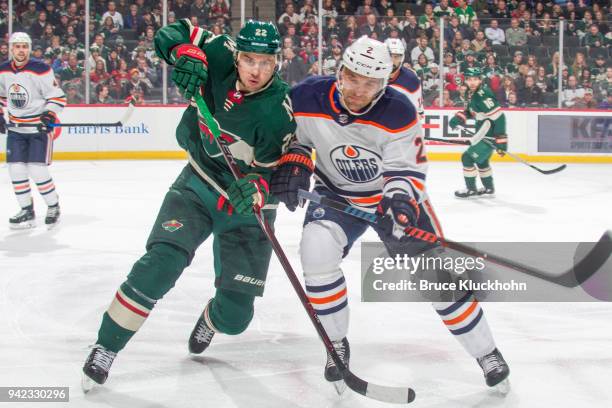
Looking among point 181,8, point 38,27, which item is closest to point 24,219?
point 38,27

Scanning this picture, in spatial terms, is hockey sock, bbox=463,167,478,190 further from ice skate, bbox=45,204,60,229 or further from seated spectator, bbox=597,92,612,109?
ice skate, bbox=45,204,60,229

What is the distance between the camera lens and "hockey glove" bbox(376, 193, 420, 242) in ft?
7.92

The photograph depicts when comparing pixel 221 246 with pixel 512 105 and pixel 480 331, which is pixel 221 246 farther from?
pixel 512 105

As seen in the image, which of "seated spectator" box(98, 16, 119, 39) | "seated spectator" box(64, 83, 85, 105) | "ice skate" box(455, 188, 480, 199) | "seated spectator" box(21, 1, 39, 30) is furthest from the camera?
"seated spectator" box(98, 16, 119, 39)

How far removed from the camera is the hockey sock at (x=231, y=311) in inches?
110

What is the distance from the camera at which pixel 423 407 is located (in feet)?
8.17

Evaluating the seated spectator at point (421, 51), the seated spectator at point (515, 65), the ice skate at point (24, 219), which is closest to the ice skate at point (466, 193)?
the seated spectator at point (421, 51)

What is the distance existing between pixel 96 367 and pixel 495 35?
791 centimetres

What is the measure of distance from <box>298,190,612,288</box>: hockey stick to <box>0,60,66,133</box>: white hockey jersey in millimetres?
3463

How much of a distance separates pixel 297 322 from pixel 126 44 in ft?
21.6

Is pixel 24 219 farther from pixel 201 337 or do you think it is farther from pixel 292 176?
pixel 292 176

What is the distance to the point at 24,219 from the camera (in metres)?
5.55

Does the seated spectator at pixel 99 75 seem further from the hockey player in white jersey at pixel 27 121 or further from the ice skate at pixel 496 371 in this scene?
the ice skate at pixel 496 371

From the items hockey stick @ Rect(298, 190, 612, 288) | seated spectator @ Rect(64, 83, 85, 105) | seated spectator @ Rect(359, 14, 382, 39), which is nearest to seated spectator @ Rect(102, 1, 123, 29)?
seated spectator @ Rect(64, 83, 85, 105)
